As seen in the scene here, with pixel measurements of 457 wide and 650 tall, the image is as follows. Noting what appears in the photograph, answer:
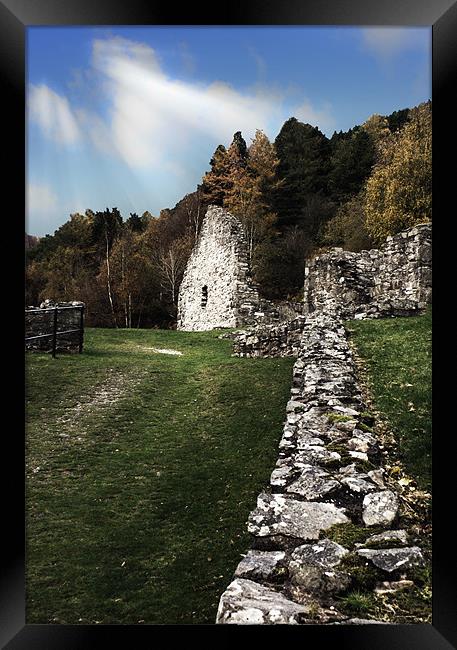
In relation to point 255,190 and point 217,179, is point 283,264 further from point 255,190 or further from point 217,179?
point 217,179

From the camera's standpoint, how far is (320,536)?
222 cm

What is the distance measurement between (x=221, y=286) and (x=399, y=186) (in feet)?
15.6

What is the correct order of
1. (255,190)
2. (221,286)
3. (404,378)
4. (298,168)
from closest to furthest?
(404,378)
(298,168)
(255,190)
(221,286)

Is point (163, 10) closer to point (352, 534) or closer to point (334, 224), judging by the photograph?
point (352, 534)

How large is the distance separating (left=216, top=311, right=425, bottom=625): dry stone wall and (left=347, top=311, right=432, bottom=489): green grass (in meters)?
0.43

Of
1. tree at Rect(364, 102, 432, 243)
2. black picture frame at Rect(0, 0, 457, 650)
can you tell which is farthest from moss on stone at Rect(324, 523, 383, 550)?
tree at Rect(364, 102, 432, 243)

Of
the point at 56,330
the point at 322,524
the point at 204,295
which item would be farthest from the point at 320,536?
the point at 204,295

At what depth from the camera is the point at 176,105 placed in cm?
631

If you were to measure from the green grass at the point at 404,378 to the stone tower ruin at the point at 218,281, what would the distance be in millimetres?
4631

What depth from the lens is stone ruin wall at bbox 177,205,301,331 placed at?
11.5m

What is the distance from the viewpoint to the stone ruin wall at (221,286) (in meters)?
11.5
